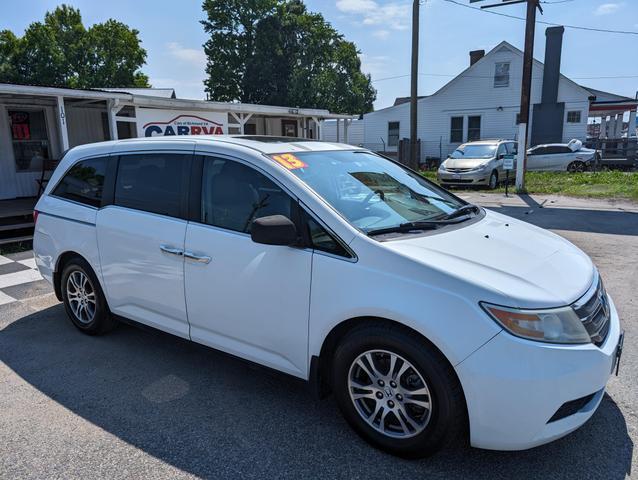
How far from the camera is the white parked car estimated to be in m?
18.8

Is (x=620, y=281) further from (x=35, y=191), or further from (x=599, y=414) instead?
(x=35, y=191)

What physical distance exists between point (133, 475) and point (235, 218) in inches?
61.0

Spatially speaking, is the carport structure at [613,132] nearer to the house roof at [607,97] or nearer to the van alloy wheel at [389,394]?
the house roof at [607,97]

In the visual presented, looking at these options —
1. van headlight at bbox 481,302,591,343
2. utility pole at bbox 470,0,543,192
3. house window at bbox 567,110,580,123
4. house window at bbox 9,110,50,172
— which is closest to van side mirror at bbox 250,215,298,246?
van headlight at bbox 481,302,591,343

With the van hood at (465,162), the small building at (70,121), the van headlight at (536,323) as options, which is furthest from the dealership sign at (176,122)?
the van headlight at (536,323)

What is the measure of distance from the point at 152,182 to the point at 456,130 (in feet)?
81.8

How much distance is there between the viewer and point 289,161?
3.08 meters

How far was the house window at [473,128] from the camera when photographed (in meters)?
25.8

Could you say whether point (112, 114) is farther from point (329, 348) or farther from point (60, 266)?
point (329, 348)

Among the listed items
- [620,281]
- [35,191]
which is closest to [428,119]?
[35,191]

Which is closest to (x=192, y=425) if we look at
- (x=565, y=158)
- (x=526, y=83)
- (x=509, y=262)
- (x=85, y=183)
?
(x=509, y=262)

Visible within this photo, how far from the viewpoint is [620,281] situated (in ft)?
18.1

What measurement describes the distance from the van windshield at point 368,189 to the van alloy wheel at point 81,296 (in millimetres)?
2227

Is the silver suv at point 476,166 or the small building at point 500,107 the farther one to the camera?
the small building at point 500,107
